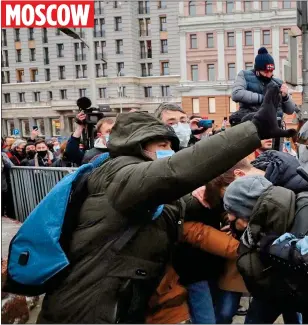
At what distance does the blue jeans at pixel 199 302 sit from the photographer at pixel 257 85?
178 centimetres

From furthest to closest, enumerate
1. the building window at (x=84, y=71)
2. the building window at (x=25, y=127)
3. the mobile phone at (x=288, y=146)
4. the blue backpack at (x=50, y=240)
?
the building window at (x=25, y=127)
the building window at (x=84, y=71)
the mobile phone at (x=288, y=146)
the blue backpack at (x=50, y=240)

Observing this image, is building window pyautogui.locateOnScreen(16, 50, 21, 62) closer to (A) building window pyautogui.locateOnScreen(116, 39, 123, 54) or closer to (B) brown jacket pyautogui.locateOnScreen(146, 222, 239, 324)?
(A) building window pyautogui.locateOnScreen(116, 39, 123, 54)

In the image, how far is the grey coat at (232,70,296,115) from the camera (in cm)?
406

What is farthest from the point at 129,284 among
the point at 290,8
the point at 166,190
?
the point at 290,8

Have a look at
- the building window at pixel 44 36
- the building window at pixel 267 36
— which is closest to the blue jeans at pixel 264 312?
the building window at pixel 267 36

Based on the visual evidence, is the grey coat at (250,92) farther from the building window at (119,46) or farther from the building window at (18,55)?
the building window at (18,55)

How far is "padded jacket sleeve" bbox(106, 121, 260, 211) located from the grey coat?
240cm

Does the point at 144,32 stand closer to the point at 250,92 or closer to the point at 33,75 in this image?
the point at 33,75

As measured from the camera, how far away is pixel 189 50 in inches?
1699

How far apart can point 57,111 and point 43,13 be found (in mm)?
49777

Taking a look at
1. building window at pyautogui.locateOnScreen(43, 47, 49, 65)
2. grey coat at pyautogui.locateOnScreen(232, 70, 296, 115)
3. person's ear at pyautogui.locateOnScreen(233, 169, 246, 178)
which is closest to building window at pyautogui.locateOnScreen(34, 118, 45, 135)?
building window at pyautogui.locateOnScreen(43, 47, 49, 65)

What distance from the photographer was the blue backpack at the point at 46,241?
203 cm

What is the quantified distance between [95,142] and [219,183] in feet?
6.75

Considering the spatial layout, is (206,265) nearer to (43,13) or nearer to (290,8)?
(43,13)
